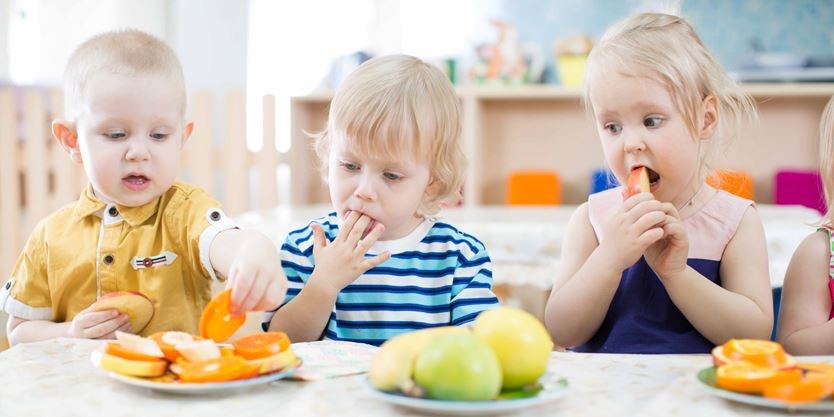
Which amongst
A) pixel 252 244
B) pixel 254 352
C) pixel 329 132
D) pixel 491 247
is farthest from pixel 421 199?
pixel 491 247

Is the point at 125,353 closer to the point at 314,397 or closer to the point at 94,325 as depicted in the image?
the point at 314,397

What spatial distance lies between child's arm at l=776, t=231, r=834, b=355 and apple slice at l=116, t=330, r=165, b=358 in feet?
2.66

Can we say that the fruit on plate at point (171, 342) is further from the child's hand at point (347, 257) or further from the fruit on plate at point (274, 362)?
the child's hand at point (347, 257)

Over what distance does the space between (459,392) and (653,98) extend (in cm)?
61

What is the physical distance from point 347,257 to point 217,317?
29cm

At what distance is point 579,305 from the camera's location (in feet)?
4.15

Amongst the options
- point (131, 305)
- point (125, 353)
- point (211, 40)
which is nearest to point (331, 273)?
point (131, 305)

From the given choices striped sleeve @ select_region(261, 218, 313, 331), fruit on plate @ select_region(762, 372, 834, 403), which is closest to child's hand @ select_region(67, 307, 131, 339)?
striped sleeve @ select_region(261, 218, 313, 331)

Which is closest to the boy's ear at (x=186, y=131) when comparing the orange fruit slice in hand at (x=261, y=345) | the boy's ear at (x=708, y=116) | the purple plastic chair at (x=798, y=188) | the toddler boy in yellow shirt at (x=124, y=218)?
the toddler boy in yellow shirt at (x=124, y=218)

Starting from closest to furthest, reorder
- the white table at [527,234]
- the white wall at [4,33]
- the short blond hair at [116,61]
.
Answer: the short blond hair at [116,61] < the white table at [527,234] < the white wall at [4,33]

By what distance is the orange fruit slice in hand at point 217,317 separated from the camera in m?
0.92

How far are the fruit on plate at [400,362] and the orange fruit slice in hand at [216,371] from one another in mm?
125

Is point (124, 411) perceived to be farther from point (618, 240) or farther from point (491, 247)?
point (491, 247)

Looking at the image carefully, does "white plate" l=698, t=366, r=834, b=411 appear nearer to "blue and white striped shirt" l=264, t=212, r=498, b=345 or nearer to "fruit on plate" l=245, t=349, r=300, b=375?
"fruit on plate" l=245, t=349, r=300, b=375
